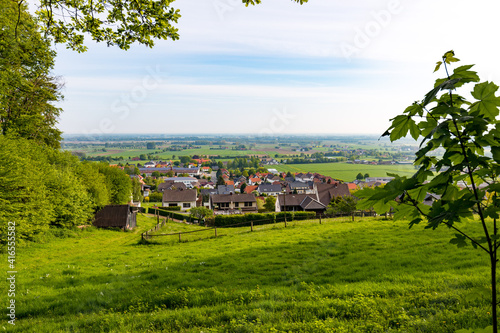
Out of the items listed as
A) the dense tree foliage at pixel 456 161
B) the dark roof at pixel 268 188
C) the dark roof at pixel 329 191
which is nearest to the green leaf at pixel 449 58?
the dense tree foliage at pixel 456 161

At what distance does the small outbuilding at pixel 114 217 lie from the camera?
33312mm

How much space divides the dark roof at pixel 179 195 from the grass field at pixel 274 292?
52944 mm

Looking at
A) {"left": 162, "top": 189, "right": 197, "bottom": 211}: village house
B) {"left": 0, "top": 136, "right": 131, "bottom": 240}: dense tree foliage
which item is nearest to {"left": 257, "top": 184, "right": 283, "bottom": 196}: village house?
{"left": 162, "top": 189, "right": 197, "bottom": 211}: village house

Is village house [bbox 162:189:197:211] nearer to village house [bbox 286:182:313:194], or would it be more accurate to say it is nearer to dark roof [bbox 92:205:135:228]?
village house [bbox 286:182:313:194]

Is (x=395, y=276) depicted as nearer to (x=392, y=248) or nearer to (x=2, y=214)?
(x=392, y=248)

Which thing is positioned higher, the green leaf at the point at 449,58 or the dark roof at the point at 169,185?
the green leaf at the point at 449,58

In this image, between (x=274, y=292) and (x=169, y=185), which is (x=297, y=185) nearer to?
(x=169, y=185)

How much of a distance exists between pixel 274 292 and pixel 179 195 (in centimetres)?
6337

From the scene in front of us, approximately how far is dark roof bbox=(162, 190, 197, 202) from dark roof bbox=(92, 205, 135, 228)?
31.3m

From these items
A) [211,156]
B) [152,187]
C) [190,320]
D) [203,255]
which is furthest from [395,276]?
[211,156]

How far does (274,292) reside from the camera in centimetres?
709

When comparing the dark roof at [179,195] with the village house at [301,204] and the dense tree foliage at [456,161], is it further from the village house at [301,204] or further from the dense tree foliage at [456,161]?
the dense tree foliage at [456,161]

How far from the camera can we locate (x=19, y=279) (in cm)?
1088

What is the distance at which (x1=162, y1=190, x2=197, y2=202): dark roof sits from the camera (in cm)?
6631
